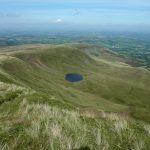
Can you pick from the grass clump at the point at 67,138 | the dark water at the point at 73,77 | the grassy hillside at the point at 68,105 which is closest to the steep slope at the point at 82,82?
the grassy hillside at the point at 68,105

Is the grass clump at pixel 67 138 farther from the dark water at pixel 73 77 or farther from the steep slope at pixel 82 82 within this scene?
the dark water at pixel 73 77

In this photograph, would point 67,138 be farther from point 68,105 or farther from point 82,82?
point 82,82

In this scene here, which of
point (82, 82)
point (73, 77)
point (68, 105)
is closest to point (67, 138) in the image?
point (68, 105)

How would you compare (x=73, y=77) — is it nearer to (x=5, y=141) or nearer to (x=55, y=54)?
(x=55, y=54)

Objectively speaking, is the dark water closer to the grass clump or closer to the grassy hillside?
the grassy hillside

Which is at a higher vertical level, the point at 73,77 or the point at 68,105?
the point at 68,105

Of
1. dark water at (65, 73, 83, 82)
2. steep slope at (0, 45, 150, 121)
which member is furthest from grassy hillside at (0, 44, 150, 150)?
dark water at (65, 73, 83, 82)

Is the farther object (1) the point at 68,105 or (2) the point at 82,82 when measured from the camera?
(2) the point at 82,82

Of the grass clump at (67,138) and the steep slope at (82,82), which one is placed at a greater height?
the grass clump at (67,138)
